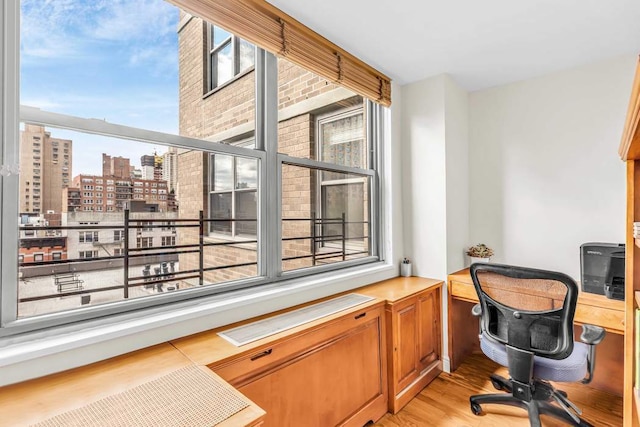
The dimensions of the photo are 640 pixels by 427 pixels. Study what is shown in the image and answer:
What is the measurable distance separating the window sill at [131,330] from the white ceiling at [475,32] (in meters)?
1.66

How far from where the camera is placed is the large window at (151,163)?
48.6 inches

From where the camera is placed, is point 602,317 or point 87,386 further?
point 602,317

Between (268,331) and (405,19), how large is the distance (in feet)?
6.40

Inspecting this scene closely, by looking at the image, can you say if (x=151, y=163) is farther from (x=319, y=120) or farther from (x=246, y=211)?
(x=319, y=120)

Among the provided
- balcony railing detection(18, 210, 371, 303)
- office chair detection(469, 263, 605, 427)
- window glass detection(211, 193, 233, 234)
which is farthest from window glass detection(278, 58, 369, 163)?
office chair detection(469, 263, 605, 427)

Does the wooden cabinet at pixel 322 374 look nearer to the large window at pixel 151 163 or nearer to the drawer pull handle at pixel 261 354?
the drawer pull handle at pixel 261 354

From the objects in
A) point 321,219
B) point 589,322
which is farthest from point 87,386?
point 589,322

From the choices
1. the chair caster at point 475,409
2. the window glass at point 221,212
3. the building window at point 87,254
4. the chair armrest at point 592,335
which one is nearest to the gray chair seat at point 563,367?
the chair armrest at point 592,335

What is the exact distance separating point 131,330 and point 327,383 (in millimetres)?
1009

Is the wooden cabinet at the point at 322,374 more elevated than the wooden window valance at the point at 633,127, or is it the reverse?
the wooden window valance at the point at 633,127

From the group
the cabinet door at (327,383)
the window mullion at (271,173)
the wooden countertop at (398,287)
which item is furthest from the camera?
the wooden countertop at (398,287)

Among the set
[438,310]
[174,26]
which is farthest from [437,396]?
[174,26]

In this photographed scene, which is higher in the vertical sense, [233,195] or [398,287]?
[233,195]

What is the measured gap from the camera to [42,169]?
4.16 feet
